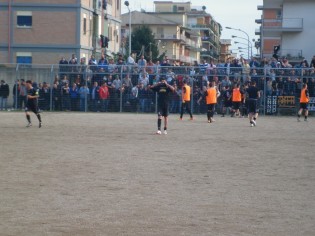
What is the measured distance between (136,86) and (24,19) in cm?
1866

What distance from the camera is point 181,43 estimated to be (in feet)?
431

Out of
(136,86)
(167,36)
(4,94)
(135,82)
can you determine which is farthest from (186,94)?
(167,36)

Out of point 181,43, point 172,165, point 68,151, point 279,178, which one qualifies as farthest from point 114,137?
point 181,43

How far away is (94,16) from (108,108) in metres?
22.9

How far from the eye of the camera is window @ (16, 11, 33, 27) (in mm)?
60938

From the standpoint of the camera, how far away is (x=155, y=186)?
13.8 m

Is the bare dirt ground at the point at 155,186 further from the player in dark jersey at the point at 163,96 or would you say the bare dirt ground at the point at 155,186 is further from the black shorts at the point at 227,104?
the black shorts at the point at 227,104

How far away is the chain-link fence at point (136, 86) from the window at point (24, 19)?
15252 mm

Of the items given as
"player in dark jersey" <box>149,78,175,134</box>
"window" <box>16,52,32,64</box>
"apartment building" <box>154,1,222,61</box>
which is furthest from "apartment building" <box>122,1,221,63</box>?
"player in dark jersey" <box>149,78,175,134</box>

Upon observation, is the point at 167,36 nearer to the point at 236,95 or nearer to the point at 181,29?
the point at 181,29

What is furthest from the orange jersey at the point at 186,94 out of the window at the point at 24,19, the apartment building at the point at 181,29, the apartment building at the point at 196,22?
the apartment building at the point at 196,22

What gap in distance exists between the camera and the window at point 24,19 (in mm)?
60938

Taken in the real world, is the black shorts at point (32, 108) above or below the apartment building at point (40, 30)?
below

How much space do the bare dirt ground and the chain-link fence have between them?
19107mm
